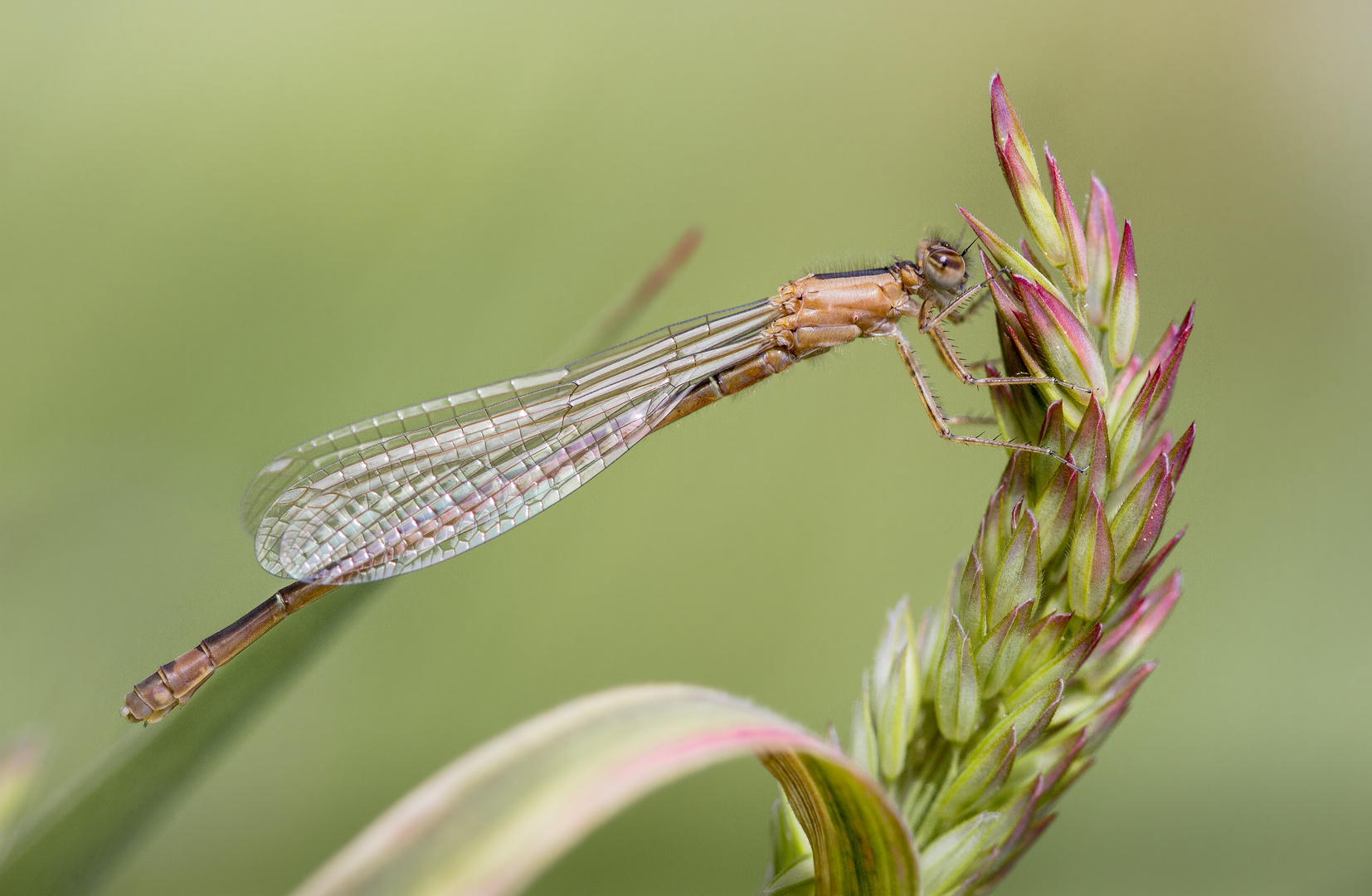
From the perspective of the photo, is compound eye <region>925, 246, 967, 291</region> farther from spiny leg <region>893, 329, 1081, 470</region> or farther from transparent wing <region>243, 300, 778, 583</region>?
transparent wing <region>243, 300, 778, 583</region>

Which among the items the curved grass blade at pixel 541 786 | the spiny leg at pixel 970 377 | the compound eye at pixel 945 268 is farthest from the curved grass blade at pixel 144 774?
the compound eye at pixel 945 268

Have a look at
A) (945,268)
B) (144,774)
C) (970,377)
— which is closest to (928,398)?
(970,377)

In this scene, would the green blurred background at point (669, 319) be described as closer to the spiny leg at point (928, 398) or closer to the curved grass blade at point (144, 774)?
the spiny leg at point (928, 398)

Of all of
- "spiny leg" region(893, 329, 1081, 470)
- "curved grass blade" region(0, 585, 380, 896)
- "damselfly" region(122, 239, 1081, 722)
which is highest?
"damselfly" region(122, 239, 1081, 722)

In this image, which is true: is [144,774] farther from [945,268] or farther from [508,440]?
[945,268]

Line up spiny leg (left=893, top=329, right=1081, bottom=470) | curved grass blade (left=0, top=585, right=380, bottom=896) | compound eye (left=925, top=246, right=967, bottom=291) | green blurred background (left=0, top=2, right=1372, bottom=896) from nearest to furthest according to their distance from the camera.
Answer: curved grass blade (left=0, top=585, right=380, bottom=896)
spiny leg (left=893, top=329, right=1081, bottom=470)
compound eye (left=925, top=246, right=967, bottom=291)
green blurred background (left=0, top=2, right=1372, bottom=896)

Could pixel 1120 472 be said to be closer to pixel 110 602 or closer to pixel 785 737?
pixel 785 737

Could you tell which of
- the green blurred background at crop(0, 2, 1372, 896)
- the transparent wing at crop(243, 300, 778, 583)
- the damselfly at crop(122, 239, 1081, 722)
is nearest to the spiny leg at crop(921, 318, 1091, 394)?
the damselfly at crop(122, 239, 1081, 722)

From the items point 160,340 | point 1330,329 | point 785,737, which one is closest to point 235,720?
point 785,737
